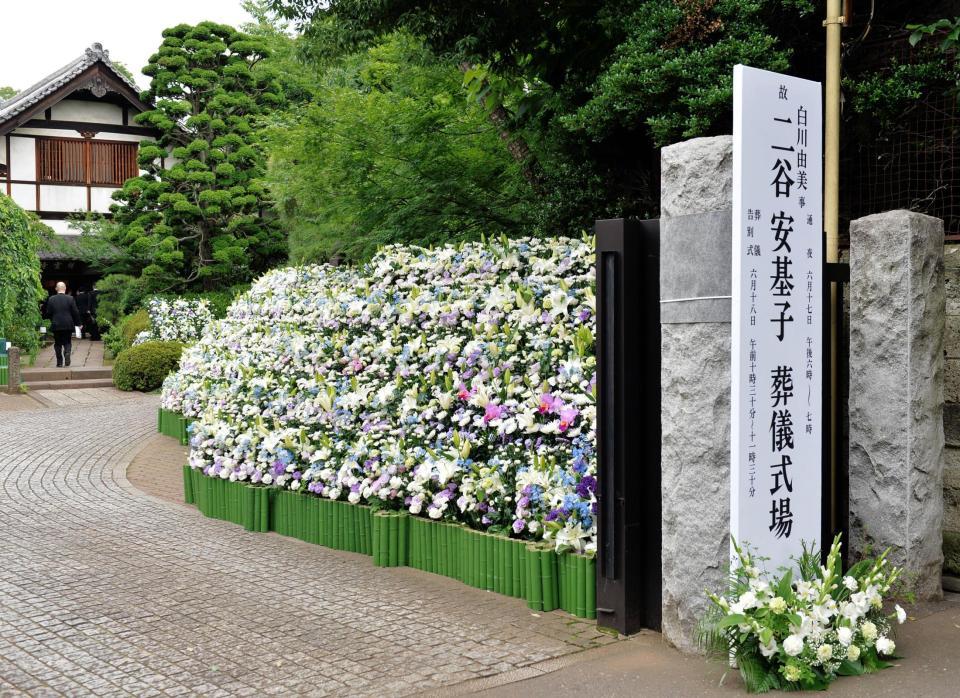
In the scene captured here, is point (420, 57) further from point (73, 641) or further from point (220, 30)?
point (220, 30)

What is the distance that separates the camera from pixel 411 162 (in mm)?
10055

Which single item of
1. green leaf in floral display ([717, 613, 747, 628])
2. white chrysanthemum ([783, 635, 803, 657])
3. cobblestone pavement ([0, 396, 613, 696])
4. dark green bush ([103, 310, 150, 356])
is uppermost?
dark green bush ([103, 310, 150, 356])

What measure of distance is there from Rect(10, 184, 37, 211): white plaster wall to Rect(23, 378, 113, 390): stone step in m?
9.66

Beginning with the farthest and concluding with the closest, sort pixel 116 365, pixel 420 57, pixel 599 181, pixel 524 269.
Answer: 1. pixel 116 365
2. pixel 420 57
3. pixel 599 181
4. pixel 524 269

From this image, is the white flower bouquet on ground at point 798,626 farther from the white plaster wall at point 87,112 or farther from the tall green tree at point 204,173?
the white plaster wall at point 87,112

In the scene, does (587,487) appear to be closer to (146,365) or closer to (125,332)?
(146,365)

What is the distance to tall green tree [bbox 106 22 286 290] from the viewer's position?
27172mm

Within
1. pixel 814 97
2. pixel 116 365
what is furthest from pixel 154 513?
pixel 116 365

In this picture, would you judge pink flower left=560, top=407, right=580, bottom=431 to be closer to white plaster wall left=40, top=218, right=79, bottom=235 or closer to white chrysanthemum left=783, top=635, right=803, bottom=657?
white chrysanthemum left=783, top=635, right=803, bottom=657

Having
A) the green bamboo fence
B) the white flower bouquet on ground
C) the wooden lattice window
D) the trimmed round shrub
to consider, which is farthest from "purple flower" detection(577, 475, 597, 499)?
the wooden lattice window

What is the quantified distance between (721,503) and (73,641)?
11.4ft

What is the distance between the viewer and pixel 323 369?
8.73 meters

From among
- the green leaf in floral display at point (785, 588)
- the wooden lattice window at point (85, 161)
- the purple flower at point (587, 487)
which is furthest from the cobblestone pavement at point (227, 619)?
the wooden lattice window at point (85, 161)

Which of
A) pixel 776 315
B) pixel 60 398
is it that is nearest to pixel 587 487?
pixel 776 315
